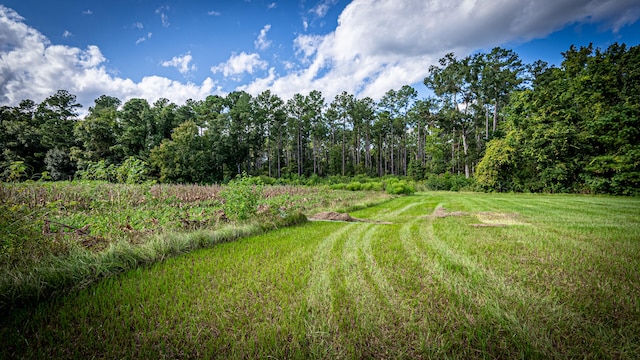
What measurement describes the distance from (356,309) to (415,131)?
51849 millimetres

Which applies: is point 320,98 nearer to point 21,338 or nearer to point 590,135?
point 590,135

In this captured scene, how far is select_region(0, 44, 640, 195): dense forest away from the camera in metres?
15.8

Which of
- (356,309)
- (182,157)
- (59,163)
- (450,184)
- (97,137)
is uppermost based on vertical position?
(97,137)

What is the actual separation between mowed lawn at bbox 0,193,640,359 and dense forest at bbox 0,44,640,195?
3.03 m

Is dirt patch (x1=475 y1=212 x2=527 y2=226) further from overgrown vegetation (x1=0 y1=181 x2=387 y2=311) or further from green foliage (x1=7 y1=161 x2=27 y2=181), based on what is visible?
green foliage (x1=7 y1=161 x2=27 y2=181)

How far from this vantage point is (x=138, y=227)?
4723 mm

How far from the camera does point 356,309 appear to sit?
204 centimetres

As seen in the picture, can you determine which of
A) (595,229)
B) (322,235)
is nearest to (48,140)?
(322,235)

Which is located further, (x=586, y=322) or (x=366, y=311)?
(x=366, y=311)

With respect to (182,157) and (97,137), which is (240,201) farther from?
(97,137)

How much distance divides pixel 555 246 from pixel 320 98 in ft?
144

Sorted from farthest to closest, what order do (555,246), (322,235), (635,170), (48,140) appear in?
(48,140) < (635,170) < (322,235) < (555,246)

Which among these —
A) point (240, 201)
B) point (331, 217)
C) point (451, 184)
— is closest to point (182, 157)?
point (240, 201)

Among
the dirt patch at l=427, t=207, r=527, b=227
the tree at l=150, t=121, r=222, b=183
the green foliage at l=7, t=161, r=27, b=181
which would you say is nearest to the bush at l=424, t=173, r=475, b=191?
the dirt patch at l=427, t=207, r=527, b=227
